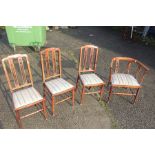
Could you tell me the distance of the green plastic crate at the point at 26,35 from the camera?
276 inches

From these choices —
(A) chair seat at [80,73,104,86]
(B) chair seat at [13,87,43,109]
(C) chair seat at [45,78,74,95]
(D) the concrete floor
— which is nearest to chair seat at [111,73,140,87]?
(A) chair seat at [80,73,104,86]

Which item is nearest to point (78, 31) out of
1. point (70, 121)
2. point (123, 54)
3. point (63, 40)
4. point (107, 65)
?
point (63, 40)

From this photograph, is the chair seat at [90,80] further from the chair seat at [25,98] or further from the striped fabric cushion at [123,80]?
the chair seat at [25,98]

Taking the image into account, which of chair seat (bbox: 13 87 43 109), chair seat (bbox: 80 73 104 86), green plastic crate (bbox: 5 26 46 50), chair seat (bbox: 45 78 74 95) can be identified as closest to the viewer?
chair seat (bbox: 13 87 43 109)

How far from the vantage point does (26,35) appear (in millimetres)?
7188

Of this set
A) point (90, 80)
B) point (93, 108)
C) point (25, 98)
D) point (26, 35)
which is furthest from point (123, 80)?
point (26, 35)

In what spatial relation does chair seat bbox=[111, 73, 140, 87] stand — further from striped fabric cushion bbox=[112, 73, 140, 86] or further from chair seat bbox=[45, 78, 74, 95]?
chair seat bbox=[45, 78, 74, 95]

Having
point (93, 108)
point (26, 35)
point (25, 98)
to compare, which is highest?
point (26, 35)

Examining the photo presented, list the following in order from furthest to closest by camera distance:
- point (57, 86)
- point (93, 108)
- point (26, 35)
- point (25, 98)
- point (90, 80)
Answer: point (26, 35) → point (93, 108) → point (90, 80) → point (57, 86) → point (25, 98)

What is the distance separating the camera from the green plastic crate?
23.0ft

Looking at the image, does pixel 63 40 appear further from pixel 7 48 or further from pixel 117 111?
pixel 117 111

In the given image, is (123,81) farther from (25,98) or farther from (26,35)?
(26,35)

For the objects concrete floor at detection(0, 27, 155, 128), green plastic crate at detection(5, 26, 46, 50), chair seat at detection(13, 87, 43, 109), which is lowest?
concrete floor at detection(0, 27, 155, 128)

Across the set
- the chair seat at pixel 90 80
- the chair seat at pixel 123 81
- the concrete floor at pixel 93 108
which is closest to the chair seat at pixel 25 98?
the concrete floor at pixel 93 108
